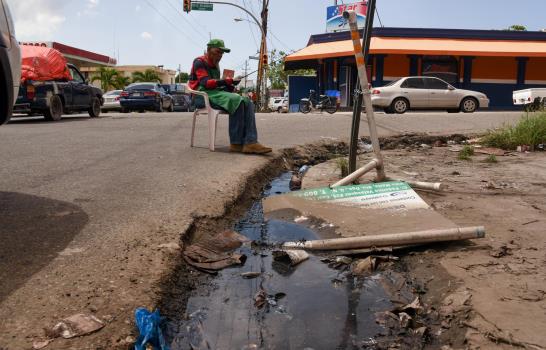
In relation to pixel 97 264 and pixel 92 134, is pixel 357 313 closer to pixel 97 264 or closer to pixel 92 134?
pixel 97 264

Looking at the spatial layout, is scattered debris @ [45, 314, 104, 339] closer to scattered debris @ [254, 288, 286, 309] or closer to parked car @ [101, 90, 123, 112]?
scattered debris @ [254, 288, 286, 309]

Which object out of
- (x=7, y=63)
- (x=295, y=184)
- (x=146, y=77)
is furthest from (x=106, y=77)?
(x=7, y=63)

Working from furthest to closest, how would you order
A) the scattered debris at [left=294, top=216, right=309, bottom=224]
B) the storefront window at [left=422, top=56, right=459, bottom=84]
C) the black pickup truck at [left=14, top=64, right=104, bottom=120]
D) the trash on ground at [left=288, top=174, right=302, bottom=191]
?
the storefront window at [left=422, top=56, right=459, bottom=84], the black pickup truck at [left=14, top=64, right=104, bottom=120], the trash on ground at [left=288, top=174, right=302, bottom=191], the scattered debris at [left=294, top=216, right=309, bottom=224]

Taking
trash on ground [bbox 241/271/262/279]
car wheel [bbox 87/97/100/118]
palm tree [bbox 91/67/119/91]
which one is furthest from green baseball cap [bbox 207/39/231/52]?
palm tree [bbox 91/67/119/91]

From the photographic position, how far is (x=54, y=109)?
1227 centimetres

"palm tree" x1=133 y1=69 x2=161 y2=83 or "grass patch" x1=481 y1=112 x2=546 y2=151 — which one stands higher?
"palm tree" x1=133 y1=69 x2=161 y2=83

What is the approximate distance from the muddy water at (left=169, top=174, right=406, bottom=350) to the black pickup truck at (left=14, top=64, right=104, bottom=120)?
9832 millimetres

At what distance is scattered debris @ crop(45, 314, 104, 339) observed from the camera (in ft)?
6.03

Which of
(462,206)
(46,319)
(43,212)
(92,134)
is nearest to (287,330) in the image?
(46,319)

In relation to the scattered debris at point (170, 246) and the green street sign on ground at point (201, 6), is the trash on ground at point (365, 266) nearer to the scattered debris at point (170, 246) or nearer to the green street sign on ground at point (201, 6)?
the scattered debris at point (170, 246)

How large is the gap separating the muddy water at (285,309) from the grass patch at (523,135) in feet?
19.9

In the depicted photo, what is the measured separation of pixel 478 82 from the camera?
2598 centimetres

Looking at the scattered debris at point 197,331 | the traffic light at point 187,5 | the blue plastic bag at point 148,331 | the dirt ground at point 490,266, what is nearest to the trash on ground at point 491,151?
the dirt ground at point 490,266

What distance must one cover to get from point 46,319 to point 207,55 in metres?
4.76
